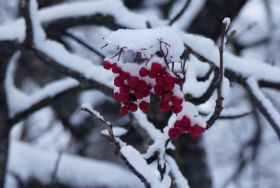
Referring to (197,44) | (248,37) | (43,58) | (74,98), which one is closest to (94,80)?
(43,58)

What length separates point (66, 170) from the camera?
414 centimetres

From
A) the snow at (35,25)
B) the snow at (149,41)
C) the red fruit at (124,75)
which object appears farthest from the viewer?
the snow at (35,25)

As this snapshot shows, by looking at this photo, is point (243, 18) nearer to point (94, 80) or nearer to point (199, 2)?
point (199, 2)

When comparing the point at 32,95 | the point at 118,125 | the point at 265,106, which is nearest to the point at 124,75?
the point at 265,106

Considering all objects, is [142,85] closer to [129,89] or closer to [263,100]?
[129,89]

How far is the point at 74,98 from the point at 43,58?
344 cm

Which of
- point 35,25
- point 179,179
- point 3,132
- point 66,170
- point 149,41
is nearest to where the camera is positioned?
point 149,41

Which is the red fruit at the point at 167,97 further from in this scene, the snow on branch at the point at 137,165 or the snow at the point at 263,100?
the snow at the point at 263,100

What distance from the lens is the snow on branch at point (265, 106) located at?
2062mm

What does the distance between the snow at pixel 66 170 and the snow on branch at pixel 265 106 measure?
6.73ft

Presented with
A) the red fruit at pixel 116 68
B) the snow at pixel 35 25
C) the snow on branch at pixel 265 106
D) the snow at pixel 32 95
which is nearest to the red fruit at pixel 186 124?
the red fruit at pixel 116 68

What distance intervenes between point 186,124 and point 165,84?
0.15 meters

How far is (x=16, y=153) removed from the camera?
165 inches

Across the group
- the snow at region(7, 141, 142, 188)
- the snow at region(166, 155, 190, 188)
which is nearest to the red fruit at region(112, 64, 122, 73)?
the snow at region(166, 155, 190, 188)
